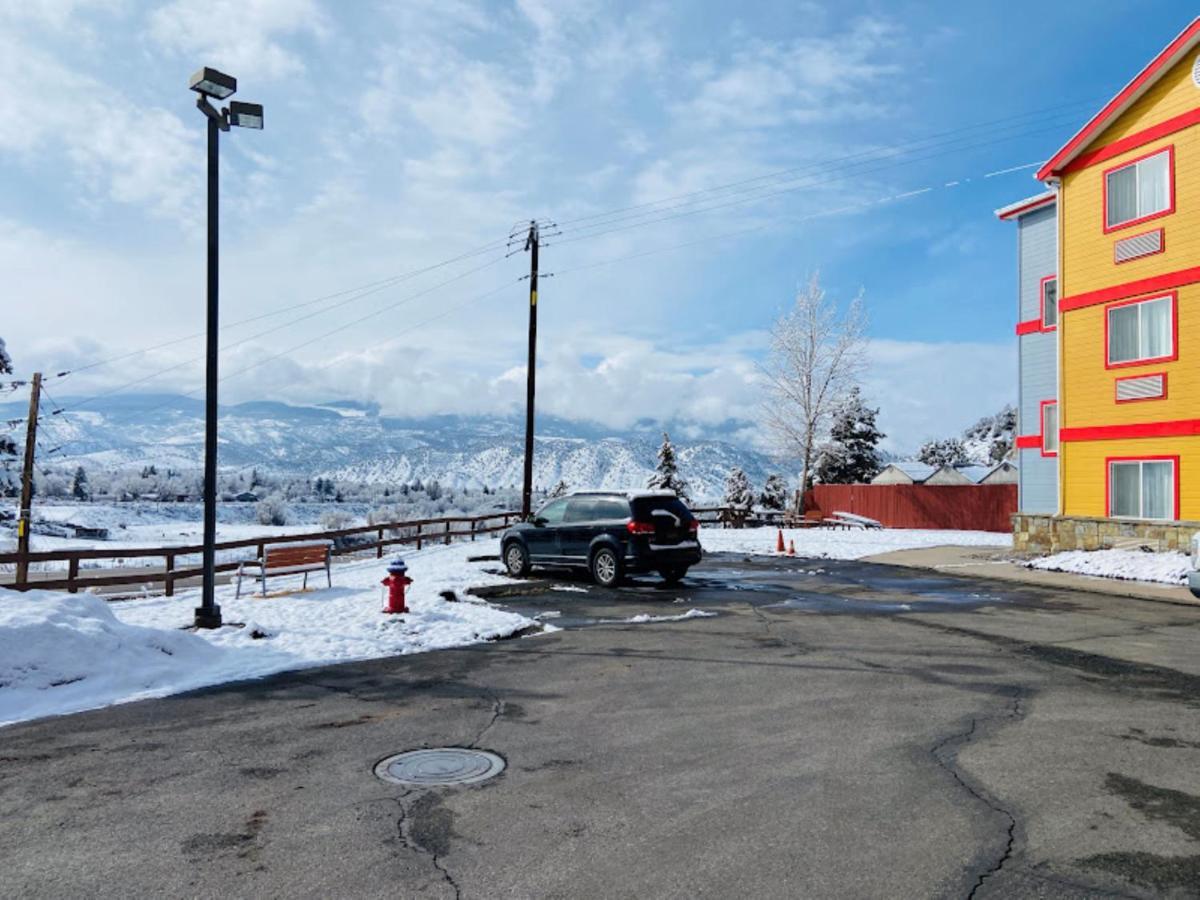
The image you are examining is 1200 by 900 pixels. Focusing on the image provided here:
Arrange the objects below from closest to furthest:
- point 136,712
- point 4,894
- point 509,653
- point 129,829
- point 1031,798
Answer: point 4,894 < point 129,829 < point 1031,798 < point 136,712 < point 509,653

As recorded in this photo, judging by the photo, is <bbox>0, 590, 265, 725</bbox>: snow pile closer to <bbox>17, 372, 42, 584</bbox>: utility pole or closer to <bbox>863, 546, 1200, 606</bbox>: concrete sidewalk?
<bbox>863, 546, 1200, 606</bbox>: concrete sidewalk

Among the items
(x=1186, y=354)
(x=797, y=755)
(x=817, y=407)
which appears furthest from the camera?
(x=817, y=407)

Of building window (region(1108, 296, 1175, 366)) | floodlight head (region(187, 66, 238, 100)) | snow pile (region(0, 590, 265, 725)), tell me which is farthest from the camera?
building window (region(1108, 296, 1175, 366))

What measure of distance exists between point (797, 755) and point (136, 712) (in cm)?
523

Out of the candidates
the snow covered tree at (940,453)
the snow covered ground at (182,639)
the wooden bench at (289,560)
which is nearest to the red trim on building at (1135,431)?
the snow covered ground at (182,639)

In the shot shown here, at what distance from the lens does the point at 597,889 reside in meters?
3.80

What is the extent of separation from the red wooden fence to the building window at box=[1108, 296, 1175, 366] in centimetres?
1600

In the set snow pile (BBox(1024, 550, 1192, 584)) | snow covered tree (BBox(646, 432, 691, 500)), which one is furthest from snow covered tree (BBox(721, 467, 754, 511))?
snow pile (BBox(1024, 550, 1192, 584))

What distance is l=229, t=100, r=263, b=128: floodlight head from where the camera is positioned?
1144 centimetres

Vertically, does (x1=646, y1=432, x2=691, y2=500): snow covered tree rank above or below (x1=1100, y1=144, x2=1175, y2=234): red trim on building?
below

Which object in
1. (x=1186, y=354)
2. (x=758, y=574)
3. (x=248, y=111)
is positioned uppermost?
(x=248, y=111)

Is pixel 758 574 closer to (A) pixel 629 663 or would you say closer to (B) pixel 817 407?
(A) pixel 629 663

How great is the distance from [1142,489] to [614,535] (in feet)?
41.1

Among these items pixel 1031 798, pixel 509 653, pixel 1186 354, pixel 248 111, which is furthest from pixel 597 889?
pixel 1186 354
